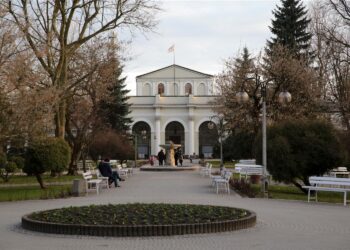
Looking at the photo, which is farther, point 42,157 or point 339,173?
point 339,173

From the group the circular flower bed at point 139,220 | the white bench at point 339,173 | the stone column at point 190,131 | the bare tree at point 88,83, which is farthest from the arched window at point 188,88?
the circular flower bed at point 139,220

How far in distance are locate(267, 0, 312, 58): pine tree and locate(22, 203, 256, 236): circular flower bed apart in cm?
4144

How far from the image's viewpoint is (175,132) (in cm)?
9556

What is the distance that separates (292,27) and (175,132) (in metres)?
43.7

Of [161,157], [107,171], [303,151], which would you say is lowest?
[107,171]

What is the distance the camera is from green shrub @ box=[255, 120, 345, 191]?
2169cm

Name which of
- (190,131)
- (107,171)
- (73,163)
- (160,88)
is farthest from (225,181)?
(160,88)

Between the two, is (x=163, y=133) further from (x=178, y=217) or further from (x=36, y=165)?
(x=178, y=217)

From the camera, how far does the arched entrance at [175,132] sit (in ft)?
311

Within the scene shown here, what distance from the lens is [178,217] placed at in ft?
41.0

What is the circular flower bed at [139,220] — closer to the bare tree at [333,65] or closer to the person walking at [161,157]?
the bare tree at [333,65]

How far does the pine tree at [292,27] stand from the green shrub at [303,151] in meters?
31.8

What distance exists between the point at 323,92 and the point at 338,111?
1838mm

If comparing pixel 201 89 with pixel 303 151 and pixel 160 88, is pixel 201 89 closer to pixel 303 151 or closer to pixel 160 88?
pixel 160 88
